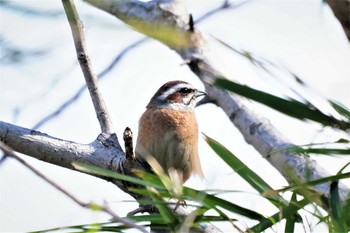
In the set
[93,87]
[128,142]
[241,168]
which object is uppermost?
[93,87]

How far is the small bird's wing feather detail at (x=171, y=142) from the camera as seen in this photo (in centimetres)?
546

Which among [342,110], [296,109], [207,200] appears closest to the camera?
[296,109]

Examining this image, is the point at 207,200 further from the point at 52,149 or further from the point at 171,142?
the point at 171,142

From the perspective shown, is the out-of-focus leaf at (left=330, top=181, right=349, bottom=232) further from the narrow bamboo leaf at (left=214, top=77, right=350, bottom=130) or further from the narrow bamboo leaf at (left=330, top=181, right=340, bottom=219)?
the narrow bamboo leaf at (left=214, top=77, right=350, bottom=130)

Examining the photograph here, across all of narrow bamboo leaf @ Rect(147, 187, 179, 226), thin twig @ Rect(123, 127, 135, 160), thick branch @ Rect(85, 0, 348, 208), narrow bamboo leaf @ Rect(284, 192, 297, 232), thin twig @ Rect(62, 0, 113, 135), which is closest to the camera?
narrow bamboo leaf @ Rect(147, 187, 179, 226)

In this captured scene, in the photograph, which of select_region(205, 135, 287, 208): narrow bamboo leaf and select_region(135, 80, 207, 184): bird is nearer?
select_region(205, 135, 287, 208): narrow bamboo leaf

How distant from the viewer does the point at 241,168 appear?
2875mm

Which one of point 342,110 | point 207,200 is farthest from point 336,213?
point 207,200

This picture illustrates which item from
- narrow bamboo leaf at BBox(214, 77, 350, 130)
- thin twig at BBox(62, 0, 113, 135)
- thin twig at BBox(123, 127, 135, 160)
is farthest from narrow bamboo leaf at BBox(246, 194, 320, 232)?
thin twig at BBox(62, 0, 113, 135)

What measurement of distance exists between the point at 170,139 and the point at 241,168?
273 centimetres

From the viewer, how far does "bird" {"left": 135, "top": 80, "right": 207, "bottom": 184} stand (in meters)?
5.46

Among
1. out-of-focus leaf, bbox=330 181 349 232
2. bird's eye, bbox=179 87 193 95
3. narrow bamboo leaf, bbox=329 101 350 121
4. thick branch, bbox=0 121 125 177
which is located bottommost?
out-of-focus leaf, bbox=330 181 349 232

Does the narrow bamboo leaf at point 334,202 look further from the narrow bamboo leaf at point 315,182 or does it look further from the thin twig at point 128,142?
the thin twig at point 128,142

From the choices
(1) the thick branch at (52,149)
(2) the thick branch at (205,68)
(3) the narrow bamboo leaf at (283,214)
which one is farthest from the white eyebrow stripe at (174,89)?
(3) the narrow bamboo leaf at (283,214)
